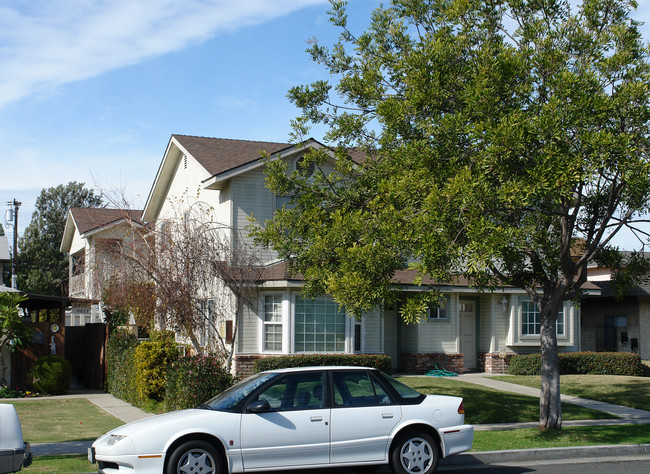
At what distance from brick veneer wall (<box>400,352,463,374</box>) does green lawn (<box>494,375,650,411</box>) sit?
64.8 inches

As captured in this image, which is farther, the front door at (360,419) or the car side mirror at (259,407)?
the front door at (360,419)

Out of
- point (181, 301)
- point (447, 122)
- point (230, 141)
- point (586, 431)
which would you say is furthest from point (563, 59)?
point (230, 141)

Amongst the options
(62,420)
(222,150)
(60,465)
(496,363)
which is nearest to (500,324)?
(496,363)

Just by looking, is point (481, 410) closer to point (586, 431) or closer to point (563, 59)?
point (586, 431)

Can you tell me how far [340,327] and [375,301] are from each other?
29.3ft

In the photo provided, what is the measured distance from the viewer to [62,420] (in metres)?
15.2

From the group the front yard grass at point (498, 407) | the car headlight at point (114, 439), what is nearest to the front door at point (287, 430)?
the car headlight at point (114, 439)

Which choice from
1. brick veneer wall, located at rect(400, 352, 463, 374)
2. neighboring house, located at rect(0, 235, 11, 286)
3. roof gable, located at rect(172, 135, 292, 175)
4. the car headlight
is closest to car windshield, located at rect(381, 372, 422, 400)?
the car headlight

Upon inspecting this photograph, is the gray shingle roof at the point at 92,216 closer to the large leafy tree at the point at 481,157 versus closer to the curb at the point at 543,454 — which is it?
the large leafy tree at the point at 481,157

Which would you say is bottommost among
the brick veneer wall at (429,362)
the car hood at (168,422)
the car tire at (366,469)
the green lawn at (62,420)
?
the green lawn at (62,420)

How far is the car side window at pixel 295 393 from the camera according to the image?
29.9 ft

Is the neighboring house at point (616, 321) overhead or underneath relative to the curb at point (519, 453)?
overhead

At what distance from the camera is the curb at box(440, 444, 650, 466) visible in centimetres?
1077

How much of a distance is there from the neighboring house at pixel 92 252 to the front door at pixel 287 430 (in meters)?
10.4
